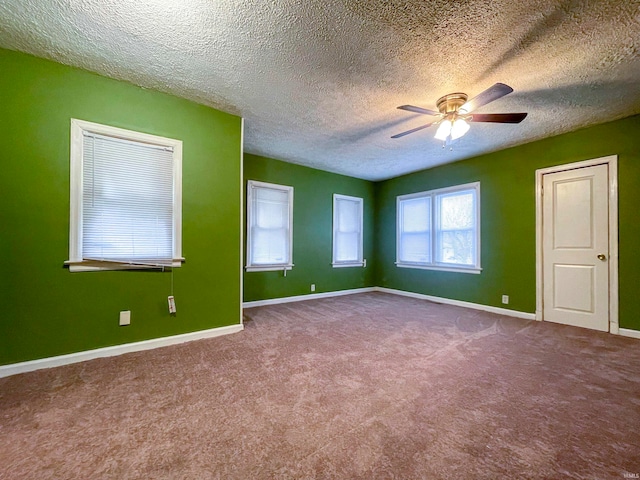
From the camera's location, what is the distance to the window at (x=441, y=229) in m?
4.70

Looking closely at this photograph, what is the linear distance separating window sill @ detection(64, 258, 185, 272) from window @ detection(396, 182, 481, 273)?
441 cm

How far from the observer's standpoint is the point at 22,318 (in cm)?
223

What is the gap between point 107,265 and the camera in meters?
2.57

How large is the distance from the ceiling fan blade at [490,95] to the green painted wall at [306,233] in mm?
3258

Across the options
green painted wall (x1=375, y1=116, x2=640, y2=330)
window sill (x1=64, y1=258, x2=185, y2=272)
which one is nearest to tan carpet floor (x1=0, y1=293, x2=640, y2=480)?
window sill (x1=64, y1=258, x2=185, y2=272)

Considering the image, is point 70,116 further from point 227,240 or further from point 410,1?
point 410,1

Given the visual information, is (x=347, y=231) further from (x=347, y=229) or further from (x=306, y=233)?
(x=306, y=233)

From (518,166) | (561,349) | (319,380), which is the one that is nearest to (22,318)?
(319,380)

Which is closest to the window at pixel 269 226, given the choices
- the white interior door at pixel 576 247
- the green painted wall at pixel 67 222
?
the green painted wall at pixel 67 222

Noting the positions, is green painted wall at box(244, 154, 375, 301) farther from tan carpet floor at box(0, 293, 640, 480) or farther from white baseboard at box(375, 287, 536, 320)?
tan carpet floor at box(0, 293, 640, 480)

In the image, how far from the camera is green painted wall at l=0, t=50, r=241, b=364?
7.25ft

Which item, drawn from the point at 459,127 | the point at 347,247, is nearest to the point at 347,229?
the point at 347,247

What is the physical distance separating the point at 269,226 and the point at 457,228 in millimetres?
3382

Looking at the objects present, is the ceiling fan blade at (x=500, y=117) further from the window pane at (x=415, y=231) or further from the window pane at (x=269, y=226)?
the window pane at (x=269, y=226)
